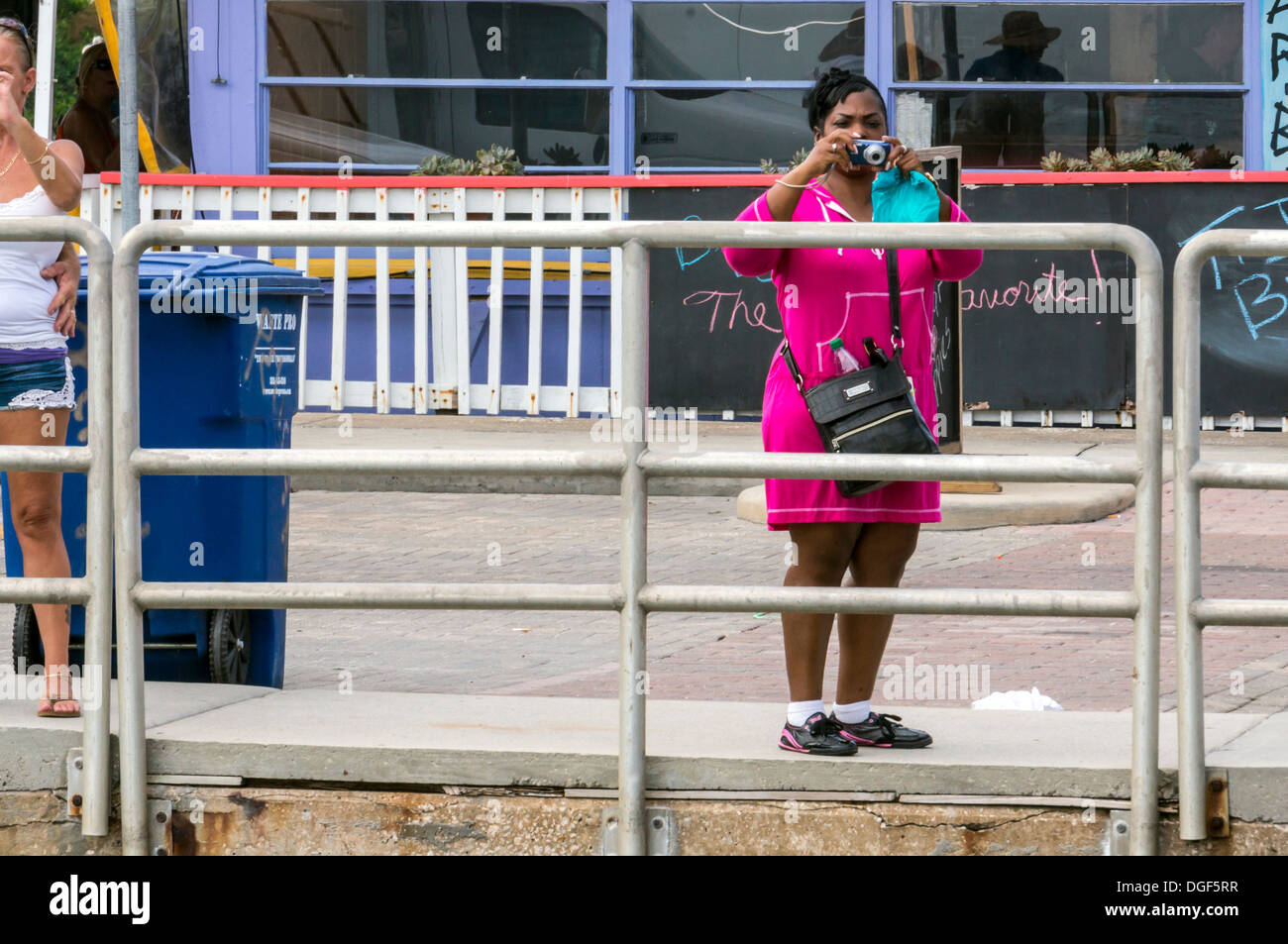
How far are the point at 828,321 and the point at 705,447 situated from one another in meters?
6.73

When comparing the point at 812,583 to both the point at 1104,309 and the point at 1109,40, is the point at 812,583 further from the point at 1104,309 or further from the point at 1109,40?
the point at 1109,40

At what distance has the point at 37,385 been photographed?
464 cm

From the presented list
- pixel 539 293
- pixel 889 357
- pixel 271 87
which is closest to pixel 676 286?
pixel 539 293

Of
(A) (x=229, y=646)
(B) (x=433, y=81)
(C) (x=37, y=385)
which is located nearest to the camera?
(C) (x=37, y=385)

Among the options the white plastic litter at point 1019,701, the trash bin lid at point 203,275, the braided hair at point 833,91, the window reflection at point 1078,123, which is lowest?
the white plastic litter at point 1019,701

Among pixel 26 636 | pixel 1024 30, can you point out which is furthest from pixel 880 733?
pixel 1024 30

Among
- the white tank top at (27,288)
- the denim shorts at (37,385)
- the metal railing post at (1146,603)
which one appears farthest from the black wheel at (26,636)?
the metal railing post at (1146,603)

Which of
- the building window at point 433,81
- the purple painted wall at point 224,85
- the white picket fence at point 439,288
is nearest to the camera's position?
the white picket fence at point 439,288

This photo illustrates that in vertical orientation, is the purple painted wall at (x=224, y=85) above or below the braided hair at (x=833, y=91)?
above

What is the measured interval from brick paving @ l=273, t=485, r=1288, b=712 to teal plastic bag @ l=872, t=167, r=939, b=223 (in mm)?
1676

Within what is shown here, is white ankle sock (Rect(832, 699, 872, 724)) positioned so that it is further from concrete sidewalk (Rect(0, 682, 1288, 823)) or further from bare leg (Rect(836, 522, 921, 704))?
concrete sidewalk (Rect(0, 682, 1288, 823))

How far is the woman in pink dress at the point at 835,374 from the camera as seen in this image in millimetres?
4219

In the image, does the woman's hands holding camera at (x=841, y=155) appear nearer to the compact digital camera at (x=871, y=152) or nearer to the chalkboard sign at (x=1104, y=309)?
the compact digital camera at (x=871, y=152)

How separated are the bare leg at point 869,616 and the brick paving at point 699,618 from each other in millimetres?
1062
